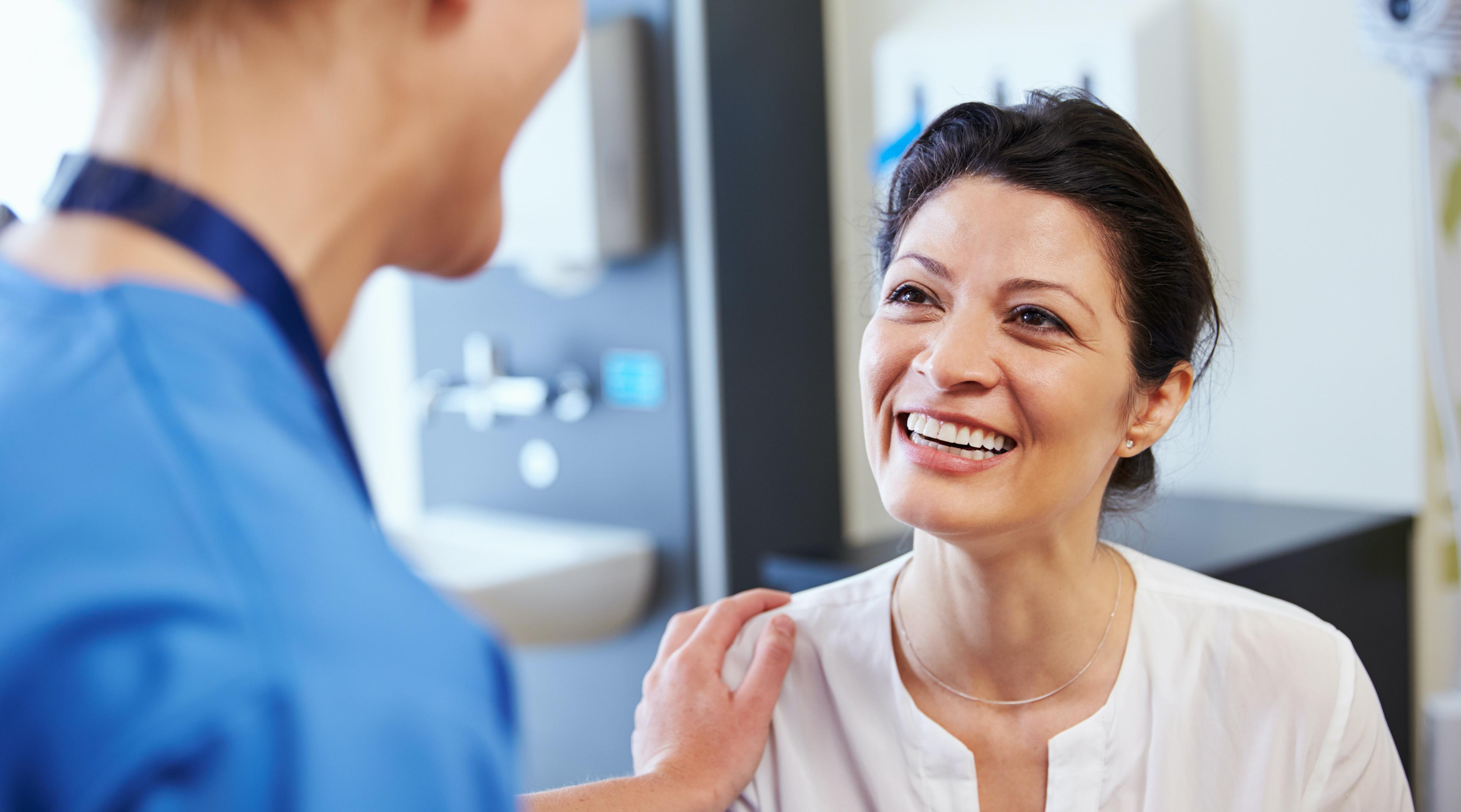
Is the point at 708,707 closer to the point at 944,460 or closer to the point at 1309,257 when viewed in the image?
the point at 944,460

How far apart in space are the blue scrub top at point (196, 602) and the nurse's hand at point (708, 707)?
26.4 inches

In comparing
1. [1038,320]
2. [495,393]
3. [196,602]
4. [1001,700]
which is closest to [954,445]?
[1038,320]

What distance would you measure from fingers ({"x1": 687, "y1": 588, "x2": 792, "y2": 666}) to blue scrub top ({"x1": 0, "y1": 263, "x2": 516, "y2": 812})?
739 millimetres

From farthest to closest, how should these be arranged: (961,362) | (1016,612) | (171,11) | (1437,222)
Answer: (1437,222), (1016,612), (961,362), (171,11)

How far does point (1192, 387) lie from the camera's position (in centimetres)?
132

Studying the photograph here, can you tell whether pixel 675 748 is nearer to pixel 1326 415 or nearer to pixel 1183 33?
pixel 1326 415

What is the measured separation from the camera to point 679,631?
4.13 feet

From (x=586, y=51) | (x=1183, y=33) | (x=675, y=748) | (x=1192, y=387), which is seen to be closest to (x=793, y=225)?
(x=586, y=51)

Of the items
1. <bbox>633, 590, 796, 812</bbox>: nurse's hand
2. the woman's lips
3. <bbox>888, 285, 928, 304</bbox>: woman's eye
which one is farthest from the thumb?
<bbox>888, 285, 928, 304</bbox>: woman's eye

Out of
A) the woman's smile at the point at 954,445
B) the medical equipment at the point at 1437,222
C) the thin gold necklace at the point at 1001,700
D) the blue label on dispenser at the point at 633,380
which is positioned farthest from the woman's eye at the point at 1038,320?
the blue label on dispenser at the point at 633,380

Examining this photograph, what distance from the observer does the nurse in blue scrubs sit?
16.0 inches

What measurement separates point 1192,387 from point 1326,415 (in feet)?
2.86

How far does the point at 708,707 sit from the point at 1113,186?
0.62m

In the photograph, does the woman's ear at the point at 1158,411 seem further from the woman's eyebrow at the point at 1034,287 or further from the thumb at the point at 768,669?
the thumb at the point at 768,669
